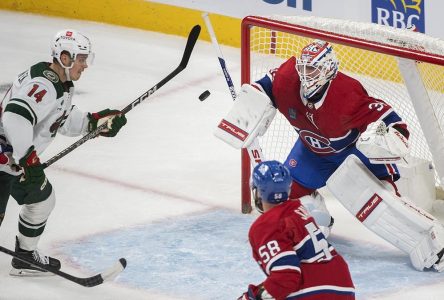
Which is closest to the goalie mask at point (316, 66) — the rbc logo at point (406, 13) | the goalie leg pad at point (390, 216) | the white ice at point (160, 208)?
the goalie leg pad at point (390, 216)

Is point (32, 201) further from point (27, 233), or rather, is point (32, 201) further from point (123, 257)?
point (123, 257)

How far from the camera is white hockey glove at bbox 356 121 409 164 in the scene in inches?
185

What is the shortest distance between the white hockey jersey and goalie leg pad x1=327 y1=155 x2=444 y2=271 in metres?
1.17

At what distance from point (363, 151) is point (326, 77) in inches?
12.9

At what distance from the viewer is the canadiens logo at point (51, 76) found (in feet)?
15.1

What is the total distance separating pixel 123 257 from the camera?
507cm

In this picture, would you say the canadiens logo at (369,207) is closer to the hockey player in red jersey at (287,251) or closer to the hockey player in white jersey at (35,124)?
the hockey player in white jersey at (35,124)

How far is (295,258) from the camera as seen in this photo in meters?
3.48

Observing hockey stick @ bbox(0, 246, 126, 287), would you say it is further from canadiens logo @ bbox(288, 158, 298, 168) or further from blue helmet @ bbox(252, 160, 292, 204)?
blue helmet @ bbox(252, 160, 292, 204)

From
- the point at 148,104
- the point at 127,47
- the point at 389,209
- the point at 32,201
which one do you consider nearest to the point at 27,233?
the point at 32,201

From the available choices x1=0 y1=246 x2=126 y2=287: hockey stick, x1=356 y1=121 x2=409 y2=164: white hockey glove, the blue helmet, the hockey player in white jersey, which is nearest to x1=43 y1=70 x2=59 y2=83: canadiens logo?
the hockey player in white jersey

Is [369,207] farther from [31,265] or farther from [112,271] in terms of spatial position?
[31,265]

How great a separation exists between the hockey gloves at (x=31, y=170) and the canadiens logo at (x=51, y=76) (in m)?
0.27

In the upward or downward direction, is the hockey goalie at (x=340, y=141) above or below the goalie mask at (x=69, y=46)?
below
